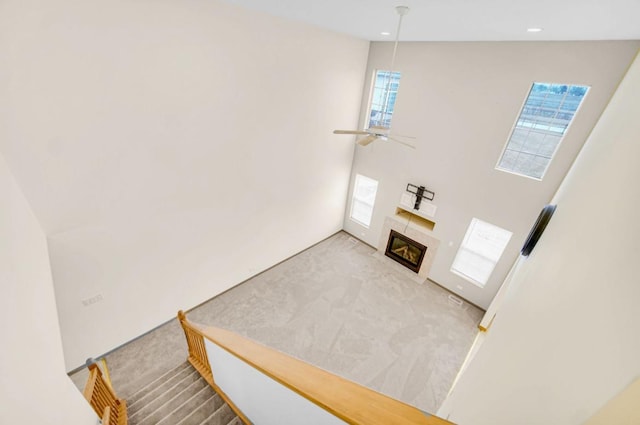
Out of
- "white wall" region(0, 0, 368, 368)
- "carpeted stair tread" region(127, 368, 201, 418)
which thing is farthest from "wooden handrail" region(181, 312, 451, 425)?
"white wall" region(0, 0, 368, 368)

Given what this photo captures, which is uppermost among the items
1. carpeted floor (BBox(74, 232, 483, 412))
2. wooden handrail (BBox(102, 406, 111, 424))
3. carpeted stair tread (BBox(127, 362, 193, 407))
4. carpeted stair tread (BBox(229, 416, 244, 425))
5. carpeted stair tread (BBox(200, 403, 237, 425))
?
wooden handrail (BBox(102, 406, 111, 424))

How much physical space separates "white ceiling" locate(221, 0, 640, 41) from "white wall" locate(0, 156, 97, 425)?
359 cm

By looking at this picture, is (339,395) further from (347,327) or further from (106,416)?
(347,327)

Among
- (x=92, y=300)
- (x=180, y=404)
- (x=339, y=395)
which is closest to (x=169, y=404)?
(x=180, y=404)

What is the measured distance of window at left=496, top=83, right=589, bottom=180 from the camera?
4070 mm

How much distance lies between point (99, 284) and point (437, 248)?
648cm

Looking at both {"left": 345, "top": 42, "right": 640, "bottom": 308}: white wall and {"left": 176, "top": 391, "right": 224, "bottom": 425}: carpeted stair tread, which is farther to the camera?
{"left": 345, "top": 42, "right": 640, "bottom": 308}: white wall

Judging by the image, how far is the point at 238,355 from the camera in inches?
80.0

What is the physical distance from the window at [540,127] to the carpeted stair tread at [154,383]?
6439 millimetres

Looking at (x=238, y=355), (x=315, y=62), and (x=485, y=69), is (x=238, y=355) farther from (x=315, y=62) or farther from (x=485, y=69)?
(x=485, y=69)

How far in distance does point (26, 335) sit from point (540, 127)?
22.2ft

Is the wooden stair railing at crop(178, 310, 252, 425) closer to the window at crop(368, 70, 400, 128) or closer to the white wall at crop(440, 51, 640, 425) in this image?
the white wall at crop(440, 51, 640, 425)

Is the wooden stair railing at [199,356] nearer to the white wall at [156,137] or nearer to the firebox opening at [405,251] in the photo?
the white wall at [156,137]

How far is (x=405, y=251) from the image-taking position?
6797mm
